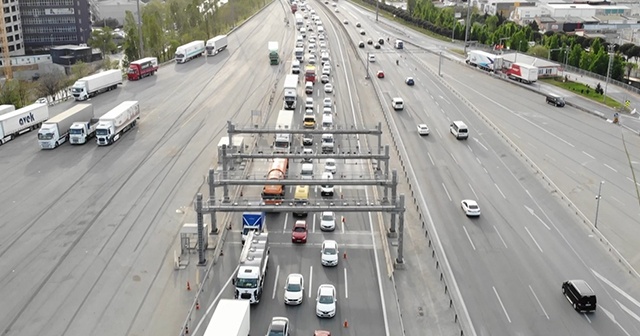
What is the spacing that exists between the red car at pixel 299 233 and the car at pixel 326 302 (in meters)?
7.83

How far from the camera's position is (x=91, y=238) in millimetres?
43656

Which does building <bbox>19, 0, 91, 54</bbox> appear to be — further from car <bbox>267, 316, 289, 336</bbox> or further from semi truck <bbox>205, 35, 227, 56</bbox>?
car <bbox>267, 316, 289, 336</bbox>

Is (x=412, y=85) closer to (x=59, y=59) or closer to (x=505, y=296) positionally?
(x=505, y=296)

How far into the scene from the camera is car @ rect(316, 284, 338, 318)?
3388cm

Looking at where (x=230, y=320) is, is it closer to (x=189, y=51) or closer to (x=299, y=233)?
(x=299, y=233)

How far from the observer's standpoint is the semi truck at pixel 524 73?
303ft

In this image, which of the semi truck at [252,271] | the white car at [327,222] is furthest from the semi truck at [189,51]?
the semi truck at [252,271]

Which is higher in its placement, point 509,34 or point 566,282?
point 509,34

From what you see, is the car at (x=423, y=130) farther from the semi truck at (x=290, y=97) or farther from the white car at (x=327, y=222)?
the white car at (x=327, y=222)

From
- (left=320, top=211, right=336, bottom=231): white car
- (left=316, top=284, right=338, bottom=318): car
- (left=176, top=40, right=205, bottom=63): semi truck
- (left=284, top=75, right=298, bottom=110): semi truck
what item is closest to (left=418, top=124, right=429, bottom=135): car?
(left=284, top=75, right=298, bottom=110): semi truck

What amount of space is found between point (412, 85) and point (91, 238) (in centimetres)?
5908

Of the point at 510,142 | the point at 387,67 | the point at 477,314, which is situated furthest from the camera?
the point at 387,67

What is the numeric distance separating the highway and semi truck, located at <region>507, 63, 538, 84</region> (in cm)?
735

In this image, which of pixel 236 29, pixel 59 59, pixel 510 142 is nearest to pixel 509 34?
pixel 236 29
